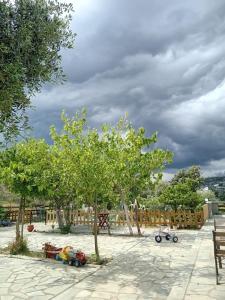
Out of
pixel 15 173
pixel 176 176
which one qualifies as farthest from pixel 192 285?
pixel 176 176

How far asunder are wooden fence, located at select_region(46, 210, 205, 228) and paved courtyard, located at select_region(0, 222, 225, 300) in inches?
246

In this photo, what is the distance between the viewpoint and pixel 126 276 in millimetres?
9875

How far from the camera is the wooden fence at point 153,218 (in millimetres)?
21016

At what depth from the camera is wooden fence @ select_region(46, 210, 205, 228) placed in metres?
21.0

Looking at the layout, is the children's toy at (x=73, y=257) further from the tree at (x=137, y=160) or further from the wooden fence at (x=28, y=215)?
the wooden fence at (x=28, y=215)

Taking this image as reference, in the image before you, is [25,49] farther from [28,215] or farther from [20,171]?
[28,215]

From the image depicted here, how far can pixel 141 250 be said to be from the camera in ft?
46.2

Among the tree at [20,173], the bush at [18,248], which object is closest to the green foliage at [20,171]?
the tree at [20,173]

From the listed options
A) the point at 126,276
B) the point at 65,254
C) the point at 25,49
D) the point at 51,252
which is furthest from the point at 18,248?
the point at 25,49

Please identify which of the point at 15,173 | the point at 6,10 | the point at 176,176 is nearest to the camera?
the point at 6,10

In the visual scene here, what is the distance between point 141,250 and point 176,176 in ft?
101

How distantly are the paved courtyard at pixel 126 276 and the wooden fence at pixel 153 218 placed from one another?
6249 mm

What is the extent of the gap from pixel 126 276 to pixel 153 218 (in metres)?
13.0

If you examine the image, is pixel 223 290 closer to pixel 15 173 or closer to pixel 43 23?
pixel 43 23
